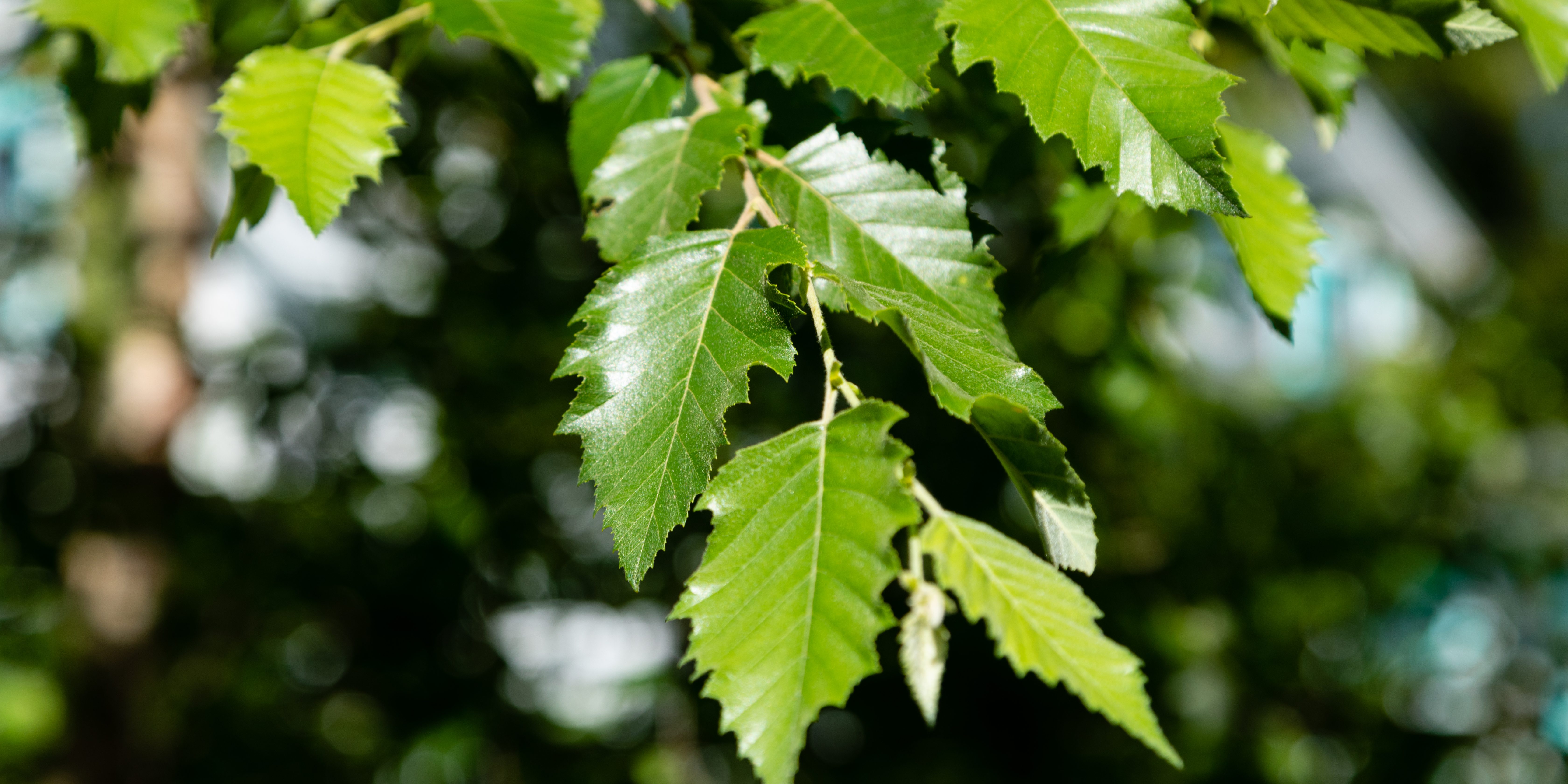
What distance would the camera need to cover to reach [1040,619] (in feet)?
1.84

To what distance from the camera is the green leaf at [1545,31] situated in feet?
2.53

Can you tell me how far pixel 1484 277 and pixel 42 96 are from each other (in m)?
6.17

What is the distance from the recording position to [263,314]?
4211 millimetres

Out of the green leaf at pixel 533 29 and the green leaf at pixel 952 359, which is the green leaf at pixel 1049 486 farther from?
the green leaf at pixel 533 29

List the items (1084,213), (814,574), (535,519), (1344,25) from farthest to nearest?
(535,519), (1084,213), (1344,25), (814,574)

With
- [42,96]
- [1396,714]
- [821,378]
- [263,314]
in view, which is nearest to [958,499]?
[821,378]

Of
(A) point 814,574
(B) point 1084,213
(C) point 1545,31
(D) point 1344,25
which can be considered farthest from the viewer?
(B) point 1084,213

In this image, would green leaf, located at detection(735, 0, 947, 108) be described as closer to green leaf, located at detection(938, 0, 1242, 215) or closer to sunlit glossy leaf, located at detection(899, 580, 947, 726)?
green leaf, located at detection(938, 0, 1242, 215)

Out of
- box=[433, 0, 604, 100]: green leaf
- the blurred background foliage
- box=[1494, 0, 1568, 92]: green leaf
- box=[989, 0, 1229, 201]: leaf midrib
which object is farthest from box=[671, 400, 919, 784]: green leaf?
the blurred background foliage

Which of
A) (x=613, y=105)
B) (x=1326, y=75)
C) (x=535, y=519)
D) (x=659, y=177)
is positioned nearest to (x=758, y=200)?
(x=659, y=177)

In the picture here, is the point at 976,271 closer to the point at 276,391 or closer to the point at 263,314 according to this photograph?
the point at 276,391

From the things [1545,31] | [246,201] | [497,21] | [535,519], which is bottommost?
[535,519]

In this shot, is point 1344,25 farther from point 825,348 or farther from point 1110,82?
point 825,348

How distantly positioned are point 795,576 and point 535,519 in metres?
2.06
